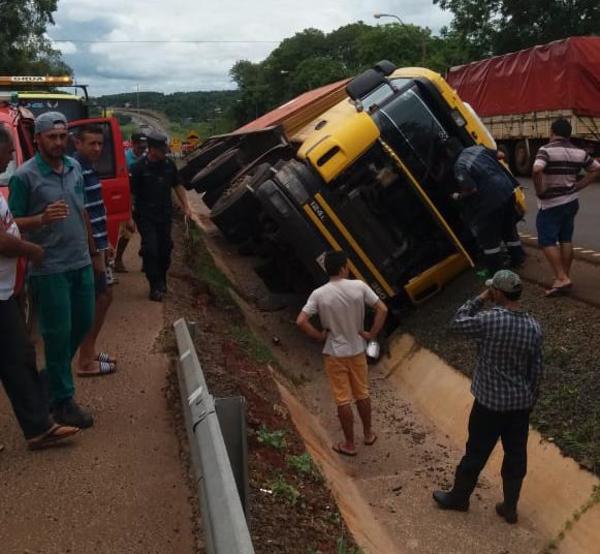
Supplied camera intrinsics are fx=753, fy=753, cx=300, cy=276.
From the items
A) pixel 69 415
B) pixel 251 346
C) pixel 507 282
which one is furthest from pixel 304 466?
pixel 251 346

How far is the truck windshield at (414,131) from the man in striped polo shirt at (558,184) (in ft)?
4.96

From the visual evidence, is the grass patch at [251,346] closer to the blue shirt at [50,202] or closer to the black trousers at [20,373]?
the blue shirt at [50,202]

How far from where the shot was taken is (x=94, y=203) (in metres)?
5.93

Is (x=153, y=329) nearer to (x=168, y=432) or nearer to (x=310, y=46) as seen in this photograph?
(x=168, y=432)

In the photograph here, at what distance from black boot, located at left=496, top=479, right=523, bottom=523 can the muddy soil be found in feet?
4.13

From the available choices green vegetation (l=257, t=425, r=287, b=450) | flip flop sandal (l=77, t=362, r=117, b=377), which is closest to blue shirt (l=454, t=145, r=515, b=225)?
green vegetation (l=257, t=425, r=287, b=450)

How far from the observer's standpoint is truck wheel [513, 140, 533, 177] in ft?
69.7

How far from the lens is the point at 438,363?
25.0 feet

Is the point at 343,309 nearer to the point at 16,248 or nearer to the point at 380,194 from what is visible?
the point at 16,248

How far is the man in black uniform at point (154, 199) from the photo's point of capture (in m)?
7.54

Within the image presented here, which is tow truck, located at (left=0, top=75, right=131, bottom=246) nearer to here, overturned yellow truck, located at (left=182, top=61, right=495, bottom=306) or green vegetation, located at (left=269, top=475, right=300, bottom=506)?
overturned yellow truck, located at (left=182, top=61, right=495, bottom=306)

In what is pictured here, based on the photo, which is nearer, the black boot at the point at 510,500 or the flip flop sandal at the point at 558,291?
the black boot at the point at 510,500

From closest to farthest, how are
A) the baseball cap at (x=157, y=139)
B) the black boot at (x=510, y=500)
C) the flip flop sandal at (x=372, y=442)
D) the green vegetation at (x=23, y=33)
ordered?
1. the black boot at (x=510, y=500)
2. the flip flop sandal at (x=372, y=442)
3. the baseball cap at (x=157, y=139)
4. the green vegetation at (x=23, y=33)

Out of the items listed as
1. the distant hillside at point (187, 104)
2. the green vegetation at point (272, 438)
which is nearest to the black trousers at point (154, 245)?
the green vegetation at point (272, 438)
